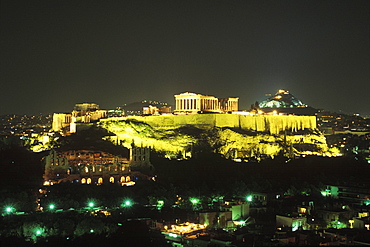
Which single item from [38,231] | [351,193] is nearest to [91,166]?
[38,231]

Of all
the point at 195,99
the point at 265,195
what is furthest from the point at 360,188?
the point at 195,99

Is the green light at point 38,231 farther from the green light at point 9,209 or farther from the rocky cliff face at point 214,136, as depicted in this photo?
the rocky cliff face at point 214,136

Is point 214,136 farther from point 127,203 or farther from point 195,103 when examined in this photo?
point 127,203

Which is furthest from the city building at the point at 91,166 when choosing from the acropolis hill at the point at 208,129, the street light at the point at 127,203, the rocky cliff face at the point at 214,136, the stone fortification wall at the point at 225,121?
the stone fortification wall at the point at 225,121

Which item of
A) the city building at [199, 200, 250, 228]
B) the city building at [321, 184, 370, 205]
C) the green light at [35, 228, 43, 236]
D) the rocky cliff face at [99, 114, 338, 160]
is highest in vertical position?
the rocky cliff face at [99, 114, 338, 160]

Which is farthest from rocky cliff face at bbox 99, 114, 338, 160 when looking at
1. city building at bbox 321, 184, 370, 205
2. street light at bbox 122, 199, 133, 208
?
street light at bbox 122, 199, 133, 208

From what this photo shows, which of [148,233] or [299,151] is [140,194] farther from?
[299,151]

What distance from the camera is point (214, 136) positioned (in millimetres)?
53344

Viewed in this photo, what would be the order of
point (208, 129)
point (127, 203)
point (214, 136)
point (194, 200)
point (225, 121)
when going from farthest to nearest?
point (225, 121) < point (208, 129) < point (214, 136) < point (194, 200) < point (127, 203)

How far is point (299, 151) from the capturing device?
57.8m

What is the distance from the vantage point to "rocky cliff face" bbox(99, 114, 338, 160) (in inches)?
1993

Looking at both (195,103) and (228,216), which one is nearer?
(228,216)

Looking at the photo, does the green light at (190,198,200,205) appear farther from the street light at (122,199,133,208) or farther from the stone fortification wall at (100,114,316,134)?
the stone fortification wall at (100,114,316,134)

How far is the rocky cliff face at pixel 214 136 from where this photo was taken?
50.6 metres
